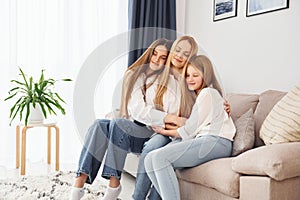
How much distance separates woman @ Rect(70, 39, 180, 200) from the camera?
2.14 m

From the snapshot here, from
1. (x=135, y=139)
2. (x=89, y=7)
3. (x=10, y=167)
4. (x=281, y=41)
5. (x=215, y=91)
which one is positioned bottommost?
(x=10, y=167)

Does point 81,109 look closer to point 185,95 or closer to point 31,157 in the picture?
point 185,95

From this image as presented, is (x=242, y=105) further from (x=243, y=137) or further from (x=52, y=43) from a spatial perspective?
(x=52, y=43)

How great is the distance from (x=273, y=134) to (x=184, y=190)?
0.58 metres

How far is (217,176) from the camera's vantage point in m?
1.79

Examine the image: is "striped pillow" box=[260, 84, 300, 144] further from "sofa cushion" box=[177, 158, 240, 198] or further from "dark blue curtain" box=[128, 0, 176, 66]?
"dark blue curtain" box=[128, 0, 176, 66]

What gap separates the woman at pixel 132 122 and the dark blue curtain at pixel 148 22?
1193mm

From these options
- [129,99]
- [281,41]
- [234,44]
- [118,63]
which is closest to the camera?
[129,99]

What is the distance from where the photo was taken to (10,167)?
336 cm

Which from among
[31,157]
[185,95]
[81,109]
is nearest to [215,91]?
[185,95]

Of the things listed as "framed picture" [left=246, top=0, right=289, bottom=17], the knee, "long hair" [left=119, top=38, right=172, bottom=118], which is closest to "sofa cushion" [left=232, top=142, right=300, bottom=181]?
the knee

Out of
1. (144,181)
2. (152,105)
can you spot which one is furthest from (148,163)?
(152,105)

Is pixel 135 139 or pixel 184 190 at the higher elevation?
pixel 135 139

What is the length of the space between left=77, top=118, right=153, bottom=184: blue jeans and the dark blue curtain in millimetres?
1452
